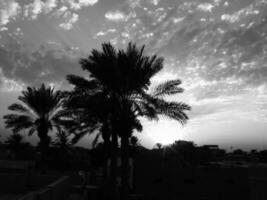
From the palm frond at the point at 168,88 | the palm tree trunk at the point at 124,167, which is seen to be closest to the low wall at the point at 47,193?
the palm tree trunk at the point at 124,167

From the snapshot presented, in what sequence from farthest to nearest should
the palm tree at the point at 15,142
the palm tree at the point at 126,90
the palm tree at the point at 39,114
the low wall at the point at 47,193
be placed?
the palm tree at the point at 15,142
the palm tree at the point at 39,114
the palm tree at the point at 126,90
the low wall at the point at 47,193

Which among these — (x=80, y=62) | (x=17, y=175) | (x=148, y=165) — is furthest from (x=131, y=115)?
(x=148, y=165)

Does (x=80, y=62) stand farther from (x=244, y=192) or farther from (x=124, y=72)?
(x=244, y=192)

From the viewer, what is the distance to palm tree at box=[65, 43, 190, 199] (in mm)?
13742

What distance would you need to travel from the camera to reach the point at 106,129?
16.5m

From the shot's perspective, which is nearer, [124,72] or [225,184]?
[124,72]

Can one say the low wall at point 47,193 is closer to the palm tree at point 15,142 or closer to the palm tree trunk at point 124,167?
the palm tree trunk at point 124,167

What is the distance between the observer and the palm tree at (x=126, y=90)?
45.1 feet

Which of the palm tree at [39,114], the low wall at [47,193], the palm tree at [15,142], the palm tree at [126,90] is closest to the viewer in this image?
the low wall at [47,193]

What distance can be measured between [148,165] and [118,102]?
1025 centimetres

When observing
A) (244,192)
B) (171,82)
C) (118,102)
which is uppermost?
(171,82)

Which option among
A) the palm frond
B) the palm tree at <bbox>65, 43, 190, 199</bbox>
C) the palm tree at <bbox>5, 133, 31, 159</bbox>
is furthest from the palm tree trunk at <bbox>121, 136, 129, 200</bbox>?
the palm tree at <bbox>5, 133, 31, 159</bbox>

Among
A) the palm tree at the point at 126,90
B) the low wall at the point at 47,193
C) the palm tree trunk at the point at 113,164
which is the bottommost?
the low wall at the point at 47,193

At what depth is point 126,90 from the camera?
557 inches
